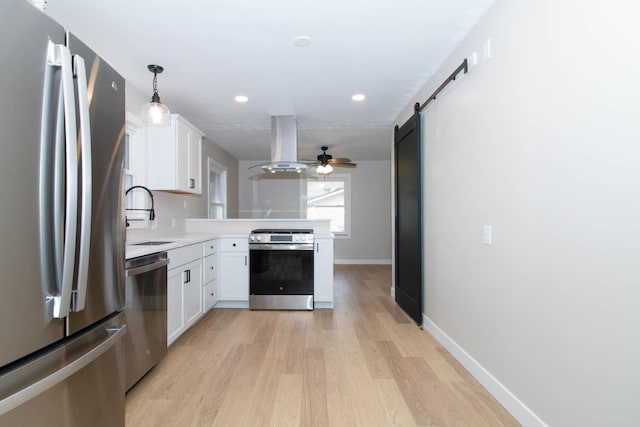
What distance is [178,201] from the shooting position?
4262 millimetres

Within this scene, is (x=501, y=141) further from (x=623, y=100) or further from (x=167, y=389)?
(x=167, y=389)

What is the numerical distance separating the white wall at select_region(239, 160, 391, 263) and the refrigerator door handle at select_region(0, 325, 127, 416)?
622cm

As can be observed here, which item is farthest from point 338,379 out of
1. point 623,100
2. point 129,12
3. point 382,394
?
point 129,12

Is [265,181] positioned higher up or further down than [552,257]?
higher up

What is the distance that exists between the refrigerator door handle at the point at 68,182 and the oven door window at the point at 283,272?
2.87 metres

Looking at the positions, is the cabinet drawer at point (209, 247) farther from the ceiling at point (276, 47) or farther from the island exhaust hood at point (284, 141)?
the ceiling at point (276, 47)

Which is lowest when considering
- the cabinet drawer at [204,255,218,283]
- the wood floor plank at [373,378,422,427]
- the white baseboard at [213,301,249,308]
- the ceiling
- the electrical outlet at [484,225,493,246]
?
the wood floor plank at [373,378,422,427]

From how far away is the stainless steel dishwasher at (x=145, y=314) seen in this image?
196cm

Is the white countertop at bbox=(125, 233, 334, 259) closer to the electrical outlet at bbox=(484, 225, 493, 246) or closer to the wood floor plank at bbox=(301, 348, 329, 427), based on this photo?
the wood floor plank at bbox=(301, 348, 329, 427)

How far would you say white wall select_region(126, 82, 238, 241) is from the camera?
3199 millimetres

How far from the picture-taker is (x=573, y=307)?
1416 mm

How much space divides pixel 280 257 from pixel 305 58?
2.14m

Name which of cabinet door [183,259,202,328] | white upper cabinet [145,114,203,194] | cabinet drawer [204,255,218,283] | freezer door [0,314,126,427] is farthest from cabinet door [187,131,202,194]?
freezer door [0,314,126,427]

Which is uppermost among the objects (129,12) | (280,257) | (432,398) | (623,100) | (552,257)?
(129,12)
